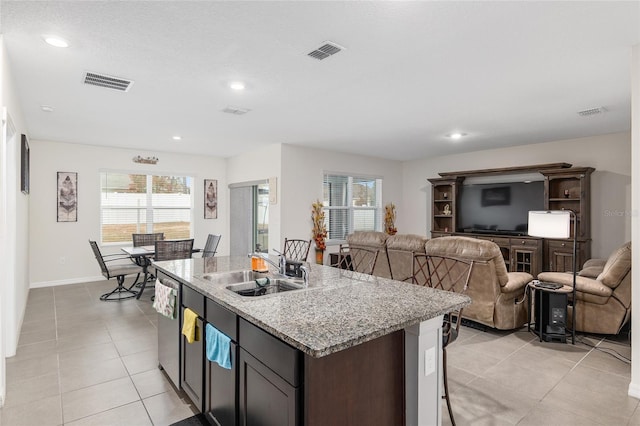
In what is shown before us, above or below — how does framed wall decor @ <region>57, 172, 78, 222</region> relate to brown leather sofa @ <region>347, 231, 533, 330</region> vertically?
above

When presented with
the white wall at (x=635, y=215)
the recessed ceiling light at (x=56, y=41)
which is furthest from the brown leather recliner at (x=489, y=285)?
the recessed ceiling light at (x=56, y=41)

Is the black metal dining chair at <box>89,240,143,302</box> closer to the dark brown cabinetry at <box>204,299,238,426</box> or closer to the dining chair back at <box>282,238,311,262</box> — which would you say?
the dining chair back at <box>282,238,311,262</box>

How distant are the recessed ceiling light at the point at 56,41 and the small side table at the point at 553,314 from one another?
4800mm

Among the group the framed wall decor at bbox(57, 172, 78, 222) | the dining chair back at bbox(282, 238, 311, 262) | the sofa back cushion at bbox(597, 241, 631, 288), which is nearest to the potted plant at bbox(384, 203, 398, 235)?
the dining chair back at bbox(282, 238, 311, 262)

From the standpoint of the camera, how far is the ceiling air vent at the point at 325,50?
8.36ft

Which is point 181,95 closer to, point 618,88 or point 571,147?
point 618,88

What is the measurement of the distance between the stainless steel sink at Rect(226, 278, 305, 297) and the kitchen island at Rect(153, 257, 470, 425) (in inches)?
10.5

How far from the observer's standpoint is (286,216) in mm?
6242

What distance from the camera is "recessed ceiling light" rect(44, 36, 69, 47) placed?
2463mm

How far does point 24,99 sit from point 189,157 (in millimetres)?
3839

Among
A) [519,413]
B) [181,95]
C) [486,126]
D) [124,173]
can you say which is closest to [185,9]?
[181,95]

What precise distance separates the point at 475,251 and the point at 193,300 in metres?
2.81

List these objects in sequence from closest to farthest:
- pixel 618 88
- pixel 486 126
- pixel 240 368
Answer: pixel 240 368 → pixel 618 88 → pixel 486 126

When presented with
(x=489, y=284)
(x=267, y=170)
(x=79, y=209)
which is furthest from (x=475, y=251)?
(x=79, y=209)
